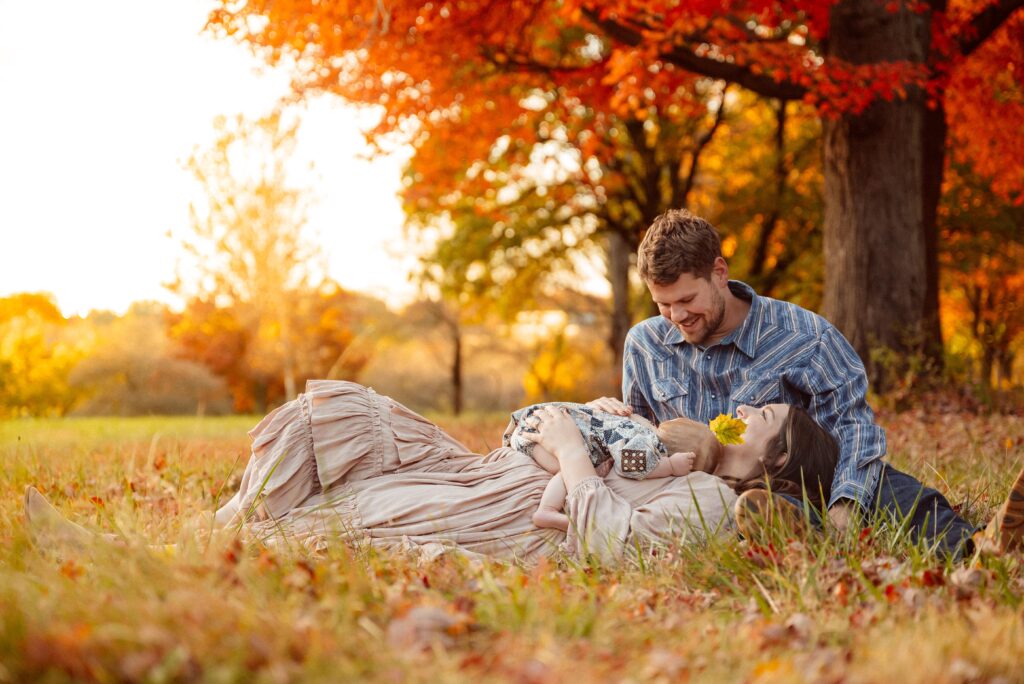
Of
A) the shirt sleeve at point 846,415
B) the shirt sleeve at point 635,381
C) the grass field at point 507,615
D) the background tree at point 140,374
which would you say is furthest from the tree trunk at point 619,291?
the grass field at point 507,615

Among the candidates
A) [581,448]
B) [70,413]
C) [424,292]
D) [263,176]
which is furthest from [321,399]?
[424,292]

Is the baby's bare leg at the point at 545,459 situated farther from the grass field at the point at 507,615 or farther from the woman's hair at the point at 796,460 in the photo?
the woman's hair at the point at 796,460

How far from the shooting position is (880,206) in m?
8.02

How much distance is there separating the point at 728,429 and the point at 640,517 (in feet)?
1.83

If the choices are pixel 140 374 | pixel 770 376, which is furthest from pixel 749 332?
pixel 140 374

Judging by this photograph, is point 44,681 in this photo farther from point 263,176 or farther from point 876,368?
point 263,176

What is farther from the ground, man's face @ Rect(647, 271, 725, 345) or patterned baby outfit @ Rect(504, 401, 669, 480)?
man's face @ Rect(647, 271, 725, 345)

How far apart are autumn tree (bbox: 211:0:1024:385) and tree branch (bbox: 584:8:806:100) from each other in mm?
13

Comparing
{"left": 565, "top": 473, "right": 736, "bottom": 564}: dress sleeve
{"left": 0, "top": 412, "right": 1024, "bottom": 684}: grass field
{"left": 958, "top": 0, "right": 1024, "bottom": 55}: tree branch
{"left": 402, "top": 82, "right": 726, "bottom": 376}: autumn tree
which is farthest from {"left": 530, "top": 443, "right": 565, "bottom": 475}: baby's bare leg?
{"left": 402, "top": 82, "right": 726, "bottom": 376}: autumn tree

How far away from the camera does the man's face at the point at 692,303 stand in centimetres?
378

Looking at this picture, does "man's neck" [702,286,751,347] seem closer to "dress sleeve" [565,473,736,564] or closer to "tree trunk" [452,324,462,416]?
"dress sleeve" [565,473,736,564]

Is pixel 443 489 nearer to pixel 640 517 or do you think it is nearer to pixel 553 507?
pixel 553 507

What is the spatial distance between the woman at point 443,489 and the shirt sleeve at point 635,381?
85cm

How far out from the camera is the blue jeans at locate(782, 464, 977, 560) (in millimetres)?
3273
